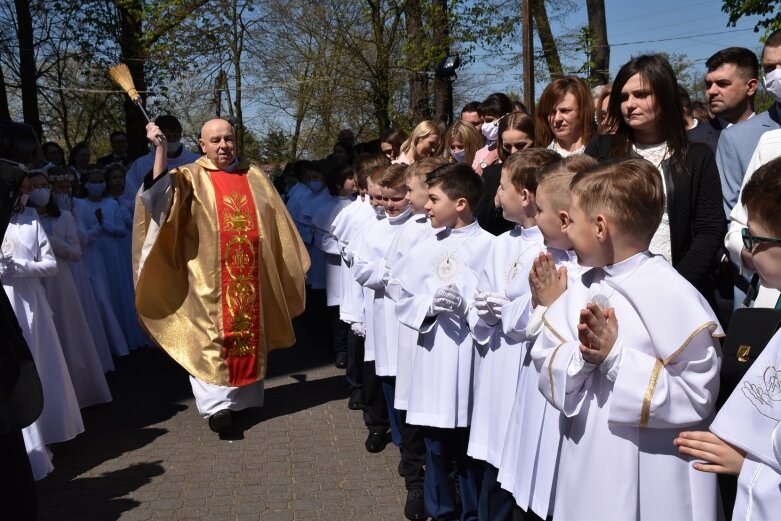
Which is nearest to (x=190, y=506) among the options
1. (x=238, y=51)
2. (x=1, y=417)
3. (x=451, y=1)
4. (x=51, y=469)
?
(x=51, y=469)

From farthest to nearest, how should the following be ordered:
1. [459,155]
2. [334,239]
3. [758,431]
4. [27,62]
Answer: [27,62]
[334,239]
[459,155]
[758,431]

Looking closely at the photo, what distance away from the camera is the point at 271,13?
21.5 meters

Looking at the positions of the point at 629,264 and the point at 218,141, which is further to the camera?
the point at 218,141

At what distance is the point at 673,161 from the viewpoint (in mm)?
3842

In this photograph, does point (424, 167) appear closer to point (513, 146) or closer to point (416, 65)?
point (513, 146)

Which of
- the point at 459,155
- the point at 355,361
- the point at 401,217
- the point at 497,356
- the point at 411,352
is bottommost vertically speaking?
the point at 355,361

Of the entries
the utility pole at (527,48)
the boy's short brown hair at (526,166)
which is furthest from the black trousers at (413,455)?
the utility pole at (527,48)

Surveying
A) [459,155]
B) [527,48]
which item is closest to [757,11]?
[527,48]

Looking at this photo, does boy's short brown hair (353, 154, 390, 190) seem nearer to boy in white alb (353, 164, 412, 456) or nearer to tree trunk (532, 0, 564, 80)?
boy in white alb (353, 164, 412, 456)

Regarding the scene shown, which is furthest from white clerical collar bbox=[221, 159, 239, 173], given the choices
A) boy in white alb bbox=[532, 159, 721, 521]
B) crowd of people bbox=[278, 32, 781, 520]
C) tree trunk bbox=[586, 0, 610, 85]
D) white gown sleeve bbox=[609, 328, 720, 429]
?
tree trunk bbox=[586, 0, 610, 85]

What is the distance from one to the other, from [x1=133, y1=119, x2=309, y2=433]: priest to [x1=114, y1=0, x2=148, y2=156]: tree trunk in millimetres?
11834

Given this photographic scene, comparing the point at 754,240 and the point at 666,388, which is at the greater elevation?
the point at 754,240

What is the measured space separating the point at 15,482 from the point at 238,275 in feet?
12.8

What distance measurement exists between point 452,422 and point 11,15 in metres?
19.3
